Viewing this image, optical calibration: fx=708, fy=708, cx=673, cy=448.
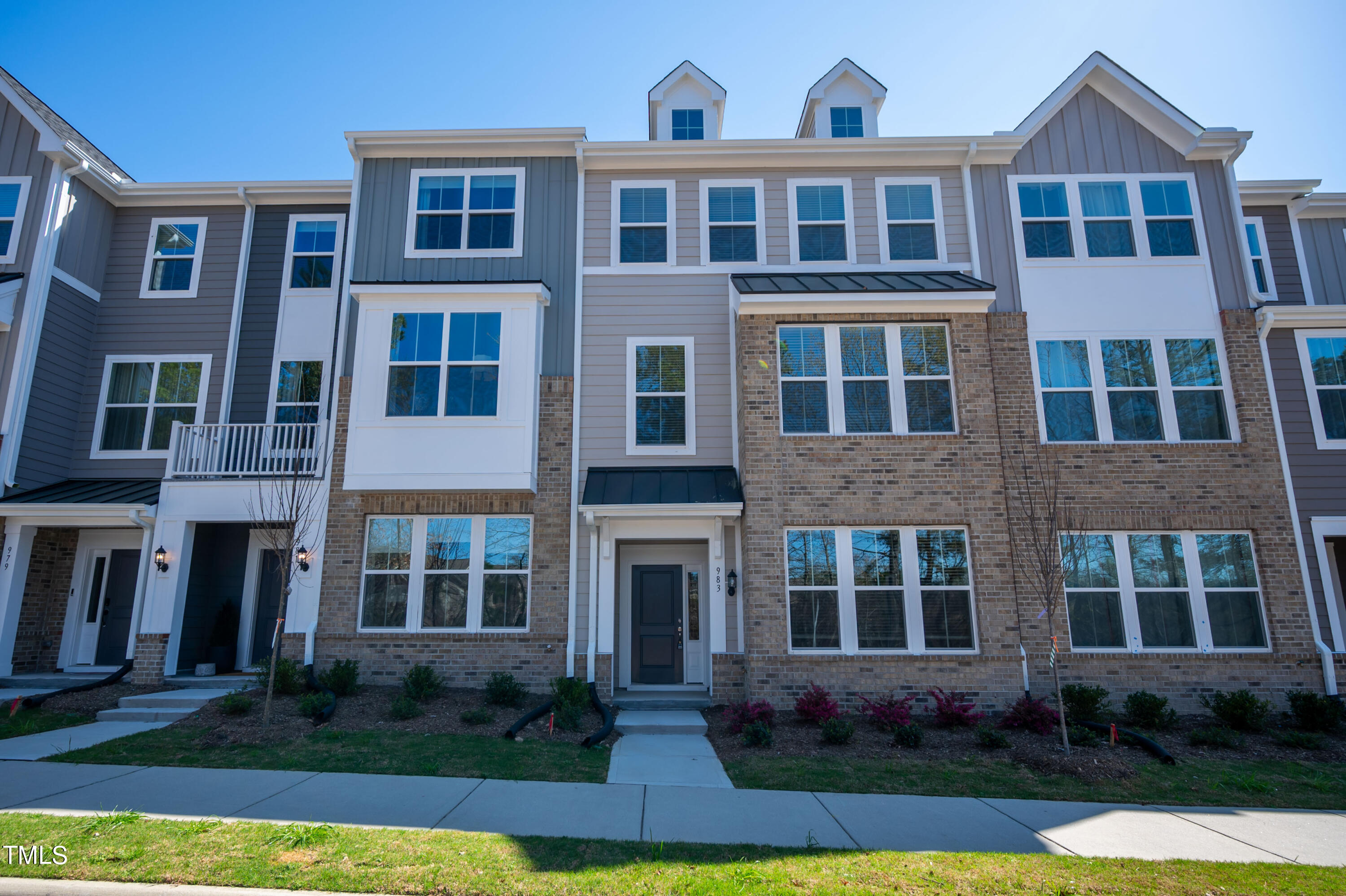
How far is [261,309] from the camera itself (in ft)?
45.4

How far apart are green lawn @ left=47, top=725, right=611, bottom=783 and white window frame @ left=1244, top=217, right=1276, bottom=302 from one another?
49.7 ft

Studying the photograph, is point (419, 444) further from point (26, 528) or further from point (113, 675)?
point (26, 528)

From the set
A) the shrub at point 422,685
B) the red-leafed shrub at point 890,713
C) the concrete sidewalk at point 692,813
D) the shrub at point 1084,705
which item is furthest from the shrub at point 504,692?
the shrub at point 1084,705

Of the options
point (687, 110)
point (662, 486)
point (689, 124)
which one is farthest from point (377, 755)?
point (687, 110)

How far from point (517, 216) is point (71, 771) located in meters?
9.97

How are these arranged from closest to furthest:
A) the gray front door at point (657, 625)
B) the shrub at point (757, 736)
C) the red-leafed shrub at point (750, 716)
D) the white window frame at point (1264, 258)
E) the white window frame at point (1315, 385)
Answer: the shrub at point (757, 736)
the red-leafed shrub at point (750, 716)
the white window frame at point (1315, 385)
the gray front door at point (657, 625)
the white window frame at point (1264, 258)

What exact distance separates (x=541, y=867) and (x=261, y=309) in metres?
12.7

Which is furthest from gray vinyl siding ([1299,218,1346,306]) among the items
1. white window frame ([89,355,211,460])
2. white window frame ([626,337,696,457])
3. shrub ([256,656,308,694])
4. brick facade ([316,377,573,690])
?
white window frame ([89,355,211,460])

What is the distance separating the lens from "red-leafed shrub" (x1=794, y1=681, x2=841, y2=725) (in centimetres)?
929

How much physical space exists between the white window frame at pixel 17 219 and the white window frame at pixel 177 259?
180 centimetres

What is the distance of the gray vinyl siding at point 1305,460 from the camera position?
11219 millimetres

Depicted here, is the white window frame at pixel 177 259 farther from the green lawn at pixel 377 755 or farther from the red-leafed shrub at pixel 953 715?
the red-leafed shrub at pixel 953 715

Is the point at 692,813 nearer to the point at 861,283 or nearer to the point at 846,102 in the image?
the point at 861,283

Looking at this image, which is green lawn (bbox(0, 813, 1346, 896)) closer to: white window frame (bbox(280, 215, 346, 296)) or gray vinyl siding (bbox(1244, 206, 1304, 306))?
white window frame (bbox(280, 215, 346, 296))
